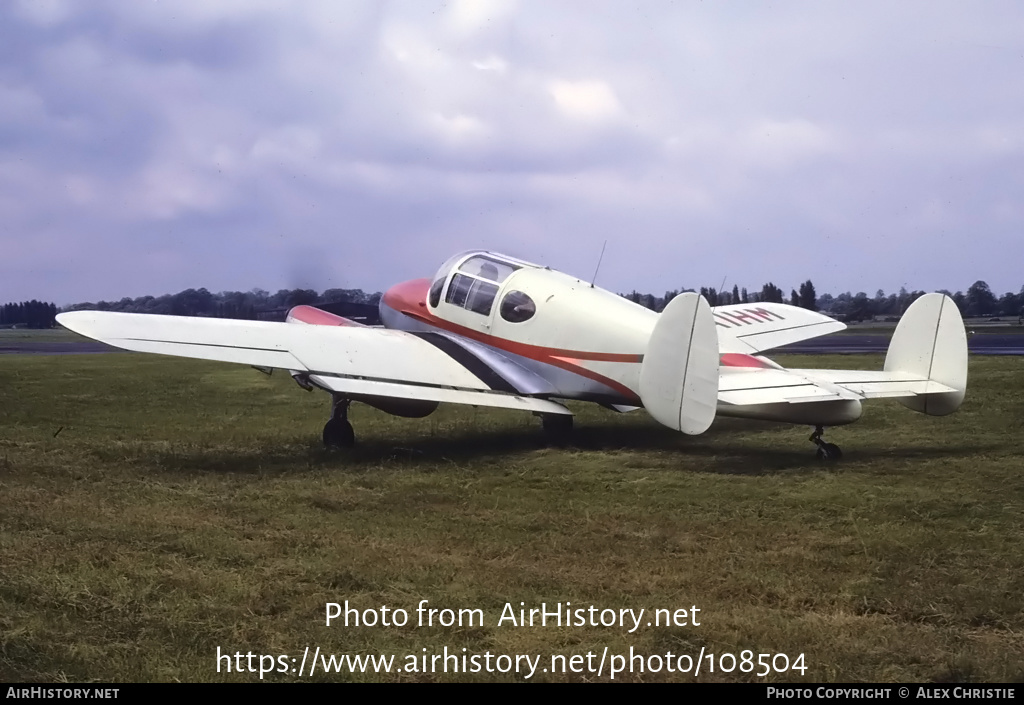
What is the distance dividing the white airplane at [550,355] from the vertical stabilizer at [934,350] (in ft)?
0.05

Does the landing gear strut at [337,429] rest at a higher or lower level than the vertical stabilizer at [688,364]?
lower

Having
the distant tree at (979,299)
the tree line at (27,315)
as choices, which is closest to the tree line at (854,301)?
the distant tree at (979,299)

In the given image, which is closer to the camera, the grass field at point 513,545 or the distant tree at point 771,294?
the grass field at point 513,545

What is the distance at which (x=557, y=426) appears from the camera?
1224 centimetres

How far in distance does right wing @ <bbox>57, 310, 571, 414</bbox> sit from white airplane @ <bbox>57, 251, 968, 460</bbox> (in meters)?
0.02

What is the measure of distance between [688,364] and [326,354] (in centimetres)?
439

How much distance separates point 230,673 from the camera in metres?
4.12

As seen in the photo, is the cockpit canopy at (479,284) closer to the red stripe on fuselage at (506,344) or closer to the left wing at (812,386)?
the red stripe on fuselage at (506,344)

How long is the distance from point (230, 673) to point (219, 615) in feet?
2.60

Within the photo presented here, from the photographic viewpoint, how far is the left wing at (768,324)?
1423 cm

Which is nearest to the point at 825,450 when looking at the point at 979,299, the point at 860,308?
the point at 860,308

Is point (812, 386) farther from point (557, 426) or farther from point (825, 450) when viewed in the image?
point (557, 426)
